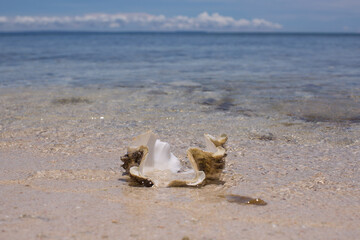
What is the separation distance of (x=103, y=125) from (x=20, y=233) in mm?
3087

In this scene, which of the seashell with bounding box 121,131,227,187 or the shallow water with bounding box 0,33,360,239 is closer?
the shallow water with bounding box 0,33,360,239

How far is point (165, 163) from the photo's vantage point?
3344mm

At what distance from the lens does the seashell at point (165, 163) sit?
296 cm

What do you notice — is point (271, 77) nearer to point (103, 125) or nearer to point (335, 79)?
point (335, 79)

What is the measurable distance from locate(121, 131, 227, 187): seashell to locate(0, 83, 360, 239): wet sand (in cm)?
9

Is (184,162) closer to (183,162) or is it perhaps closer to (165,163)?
(183,162)

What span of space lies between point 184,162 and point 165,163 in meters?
0.37

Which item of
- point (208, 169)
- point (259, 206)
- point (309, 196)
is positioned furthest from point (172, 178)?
point (309, 196)

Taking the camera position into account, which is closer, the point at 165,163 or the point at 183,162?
the point at 165,163

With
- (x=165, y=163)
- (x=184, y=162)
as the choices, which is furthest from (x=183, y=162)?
(x=165, y=163)

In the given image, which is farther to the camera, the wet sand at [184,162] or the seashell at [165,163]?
the seashell at [165,163]

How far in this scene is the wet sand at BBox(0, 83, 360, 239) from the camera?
2.32 metres

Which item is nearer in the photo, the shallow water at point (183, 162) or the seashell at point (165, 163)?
the shallow water at point (183, 162)

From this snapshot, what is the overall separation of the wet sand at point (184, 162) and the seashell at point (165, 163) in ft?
0.30
